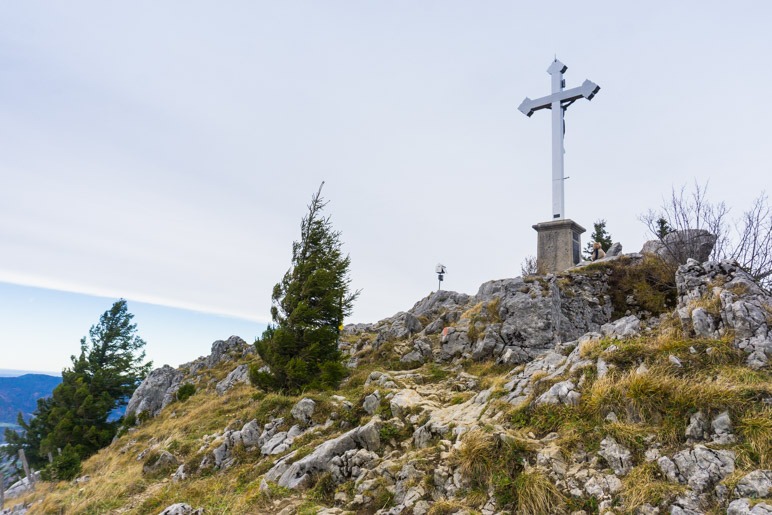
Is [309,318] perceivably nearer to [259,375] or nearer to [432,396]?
[259,375]

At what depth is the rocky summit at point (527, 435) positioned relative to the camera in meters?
5.61

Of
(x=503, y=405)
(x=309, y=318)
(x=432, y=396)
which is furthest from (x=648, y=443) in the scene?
(x=309, y=318)

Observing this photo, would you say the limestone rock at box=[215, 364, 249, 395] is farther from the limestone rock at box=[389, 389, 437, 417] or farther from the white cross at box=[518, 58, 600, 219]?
the white cross at box=[518, 58, 600, 219]

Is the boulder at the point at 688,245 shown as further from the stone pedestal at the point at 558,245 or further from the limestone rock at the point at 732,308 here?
the limestone rock at the point at 732,308

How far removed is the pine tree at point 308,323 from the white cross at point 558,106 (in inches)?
459

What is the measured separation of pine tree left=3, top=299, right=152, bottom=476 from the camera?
85.6 ft

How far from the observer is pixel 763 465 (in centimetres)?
507

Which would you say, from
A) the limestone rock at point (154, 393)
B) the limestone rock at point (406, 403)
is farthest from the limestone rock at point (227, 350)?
the limestone rock at point (406, 403)

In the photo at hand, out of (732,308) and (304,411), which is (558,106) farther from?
(304,411)

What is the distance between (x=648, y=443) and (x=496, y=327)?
9684 mm

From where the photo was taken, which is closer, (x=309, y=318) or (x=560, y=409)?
(x=560, y=409)

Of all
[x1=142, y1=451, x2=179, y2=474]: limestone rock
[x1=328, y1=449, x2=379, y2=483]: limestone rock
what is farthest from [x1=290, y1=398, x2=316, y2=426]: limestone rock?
[x1=142, y1=451, x2=179, y2=474]: limestone rock

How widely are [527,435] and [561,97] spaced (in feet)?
65.6

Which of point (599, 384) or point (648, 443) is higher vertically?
point (599, 384)
